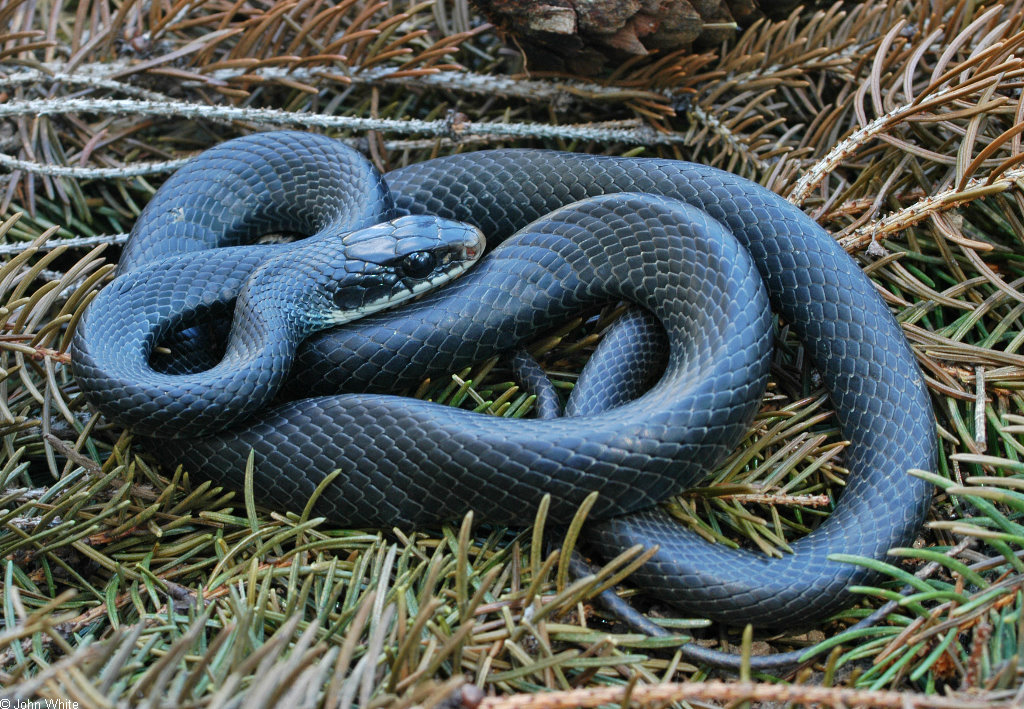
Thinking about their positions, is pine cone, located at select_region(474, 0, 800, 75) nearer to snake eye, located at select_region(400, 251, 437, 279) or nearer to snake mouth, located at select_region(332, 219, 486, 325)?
snake mouth, located at select_region(332, 219, 486, 325)

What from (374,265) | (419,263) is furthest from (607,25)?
(374,265)

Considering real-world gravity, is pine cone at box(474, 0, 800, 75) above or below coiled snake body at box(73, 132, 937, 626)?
above

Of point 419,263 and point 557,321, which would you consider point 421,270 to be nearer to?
point 419,263

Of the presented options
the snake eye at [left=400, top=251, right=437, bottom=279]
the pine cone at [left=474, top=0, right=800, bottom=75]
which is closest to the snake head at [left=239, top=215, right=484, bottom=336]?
the snake eye at [left=400, top=251, right=437, bottom=279]

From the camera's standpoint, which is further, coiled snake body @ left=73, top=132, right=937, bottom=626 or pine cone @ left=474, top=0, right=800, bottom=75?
pine cone @ left=474, top=0, right=800, bottom=75

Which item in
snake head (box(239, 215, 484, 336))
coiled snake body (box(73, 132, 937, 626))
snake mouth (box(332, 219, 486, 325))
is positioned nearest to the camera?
coiled snake body (box(73, 132, 937, 626))
